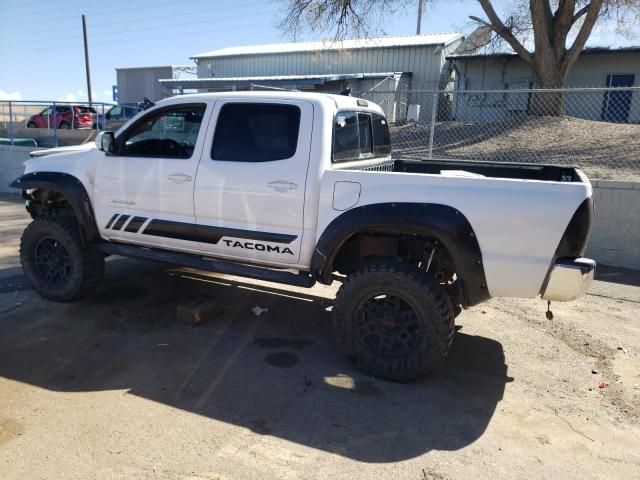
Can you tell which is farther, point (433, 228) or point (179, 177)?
point (179, 177)

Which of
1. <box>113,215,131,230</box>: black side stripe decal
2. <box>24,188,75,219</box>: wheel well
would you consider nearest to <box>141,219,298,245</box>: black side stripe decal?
<box>113,215,131,230</box>: black side stripe decal

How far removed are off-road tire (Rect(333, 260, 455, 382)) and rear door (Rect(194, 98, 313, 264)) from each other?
63 centimetres

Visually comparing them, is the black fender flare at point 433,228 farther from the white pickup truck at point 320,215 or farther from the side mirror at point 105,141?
the side mirror at point 105,141

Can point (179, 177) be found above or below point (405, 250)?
above

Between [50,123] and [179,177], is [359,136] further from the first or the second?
[50,123]

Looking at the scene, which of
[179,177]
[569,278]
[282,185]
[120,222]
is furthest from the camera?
[120,222]

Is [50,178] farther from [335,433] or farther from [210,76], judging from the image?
[210,76]

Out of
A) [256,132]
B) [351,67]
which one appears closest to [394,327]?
[256,132]

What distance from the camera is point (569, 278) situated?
330cm

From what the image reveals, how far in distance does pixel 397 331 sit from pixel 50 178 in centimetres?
368

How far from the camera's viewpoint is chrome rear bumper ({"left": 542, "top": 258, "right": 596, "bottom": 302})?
3.29 meters

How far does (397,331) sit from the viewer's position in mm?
3789

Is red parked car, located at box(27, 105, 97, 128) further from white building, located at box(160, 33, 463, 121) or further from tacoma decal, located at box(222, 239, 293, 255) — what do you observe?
tacoma decal, located at box(222, 239, 293, 255)

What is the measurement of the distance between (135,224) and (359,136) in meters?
2.25
